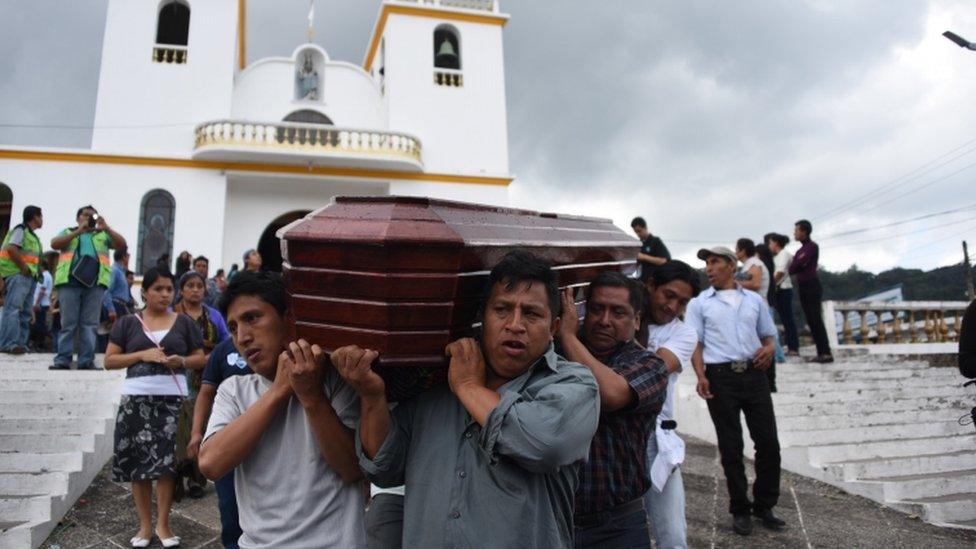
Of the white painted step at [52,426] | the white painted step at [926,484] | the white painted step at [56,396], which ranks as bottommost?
the white painted step at [926,484]

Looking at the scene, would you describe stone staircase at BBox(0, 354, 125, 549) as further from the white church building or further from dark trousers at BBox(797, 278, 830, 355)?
dark trousers at BBox(797, 278, 830, 355)

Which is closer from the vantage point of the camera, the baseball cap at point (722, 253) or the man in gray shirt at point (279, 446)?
the man in gray shirt at point (279, 446)

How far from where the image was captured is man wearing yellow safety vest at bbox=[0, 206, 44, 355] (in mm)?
6484

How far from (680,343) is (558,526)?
1.41 m

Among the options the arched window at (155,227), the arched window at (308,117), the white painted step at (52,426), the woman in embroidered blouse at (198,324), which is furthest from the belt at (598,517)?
the arched window at (308,117)

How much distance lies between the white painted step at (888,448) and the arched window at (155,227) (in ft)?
41.1

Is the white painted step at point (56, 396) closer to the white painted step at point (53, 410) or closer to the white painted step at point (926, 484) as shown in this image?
the white painted step at point (53, 410)

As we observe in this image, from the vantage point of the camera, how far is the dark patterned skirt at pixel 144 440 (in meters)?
3.39

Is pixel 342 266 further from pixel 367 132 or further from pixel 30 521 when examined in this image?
pixel 367 132

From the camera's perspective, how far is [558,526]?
152 centimetres

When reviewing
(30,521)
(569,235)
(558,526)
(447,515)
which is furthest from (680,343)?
(30,521)

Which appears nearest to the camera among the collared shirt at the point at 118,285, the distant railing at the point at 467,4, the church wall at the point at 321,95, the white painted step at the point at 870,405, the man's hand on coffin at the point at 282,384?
the man's hand on coffin at the point at 282,384

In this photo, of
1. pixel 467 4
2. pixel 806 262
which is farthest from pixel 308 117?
pixel 806 262

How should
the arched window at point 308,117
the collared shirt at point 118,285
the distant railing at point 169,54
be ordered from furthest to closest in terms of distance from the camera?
the arched window at point 308,117 → the distant railing at point 169,54 → the collared shirt at point 118,285
